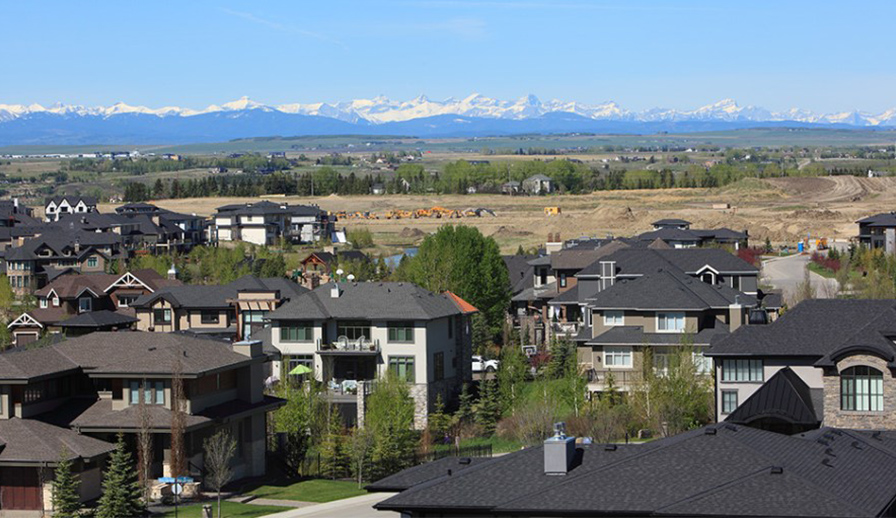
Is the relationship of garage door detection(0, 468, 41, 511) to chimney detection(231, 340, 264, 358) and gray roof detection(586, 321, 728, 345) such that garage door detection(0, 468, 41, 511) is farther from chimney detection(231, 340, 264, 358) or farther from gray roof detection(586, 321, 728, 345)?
gray roof detection(586, 321, 728, 345)

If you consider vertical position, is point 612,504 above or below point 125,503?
above

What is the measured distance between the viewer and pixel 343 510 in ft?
145

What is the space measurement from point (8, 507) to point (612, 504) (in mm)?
25694

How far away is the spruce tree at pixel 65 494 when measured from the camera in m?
42.6

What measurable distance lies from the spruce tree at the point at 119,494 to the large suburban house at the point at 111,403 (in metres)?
2.02

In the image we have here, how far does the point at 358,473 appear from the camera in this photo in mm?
52094

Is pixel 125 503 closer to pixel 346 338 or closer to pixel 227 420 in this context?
pixel 227 420

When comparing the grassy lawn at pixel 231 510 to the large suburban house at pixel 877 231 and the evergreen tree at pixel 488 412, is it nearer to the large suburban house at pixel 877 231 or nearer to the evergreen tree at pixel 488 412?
the evergreen tree at pixel 488 412

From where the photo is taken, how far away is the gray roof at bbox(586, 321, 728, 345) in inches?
2501

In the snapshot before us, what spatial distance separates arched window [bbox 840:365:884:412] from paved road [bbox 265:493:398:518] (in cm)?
1324

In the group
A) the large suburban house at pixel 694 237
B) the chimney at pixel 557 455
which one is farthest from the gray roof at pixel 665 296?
the chimney at pixel 557 455

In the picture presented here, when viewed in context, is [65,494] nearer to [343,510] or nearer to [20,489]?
[20,489]

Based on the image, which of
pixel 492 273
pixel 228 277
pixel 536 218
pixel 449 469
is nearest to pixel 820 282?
pixel 492 273

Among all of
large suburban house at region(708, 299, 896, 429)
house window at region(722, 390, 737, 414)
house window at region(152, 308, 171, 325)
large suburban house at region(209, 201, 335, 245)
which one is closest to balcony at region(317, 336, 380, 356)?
large suburban house at region(708, 299, 896, 429)
